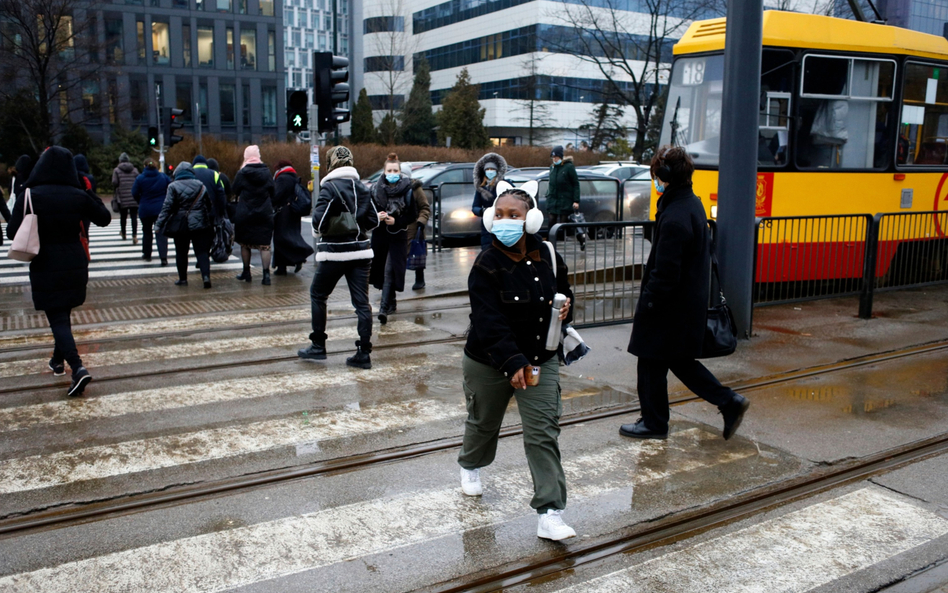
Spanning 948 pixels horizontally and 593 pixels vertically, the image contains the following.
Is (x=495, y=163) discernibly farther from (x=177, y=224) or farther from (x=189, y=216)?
(x=177, y=224)

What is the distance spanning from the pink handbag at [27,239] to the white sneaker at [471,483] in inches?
157

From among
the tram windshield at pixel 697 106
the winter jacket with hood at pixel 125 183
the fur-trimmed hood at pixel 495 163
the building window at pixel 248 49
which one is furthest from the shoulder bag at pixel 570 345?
the building window at pixel 248 49

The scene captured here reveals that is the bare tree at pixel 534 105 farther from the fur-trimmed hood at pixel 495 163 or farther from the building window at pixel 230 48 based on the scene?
the fur-trimmed hood at pixel 495 163

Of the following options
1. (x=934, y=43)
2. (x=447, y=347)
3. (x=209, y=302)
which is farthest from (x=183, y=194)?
(x=934, y=43)

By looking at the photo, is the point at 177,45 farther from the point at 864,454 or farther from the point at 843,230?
the point at 864,454

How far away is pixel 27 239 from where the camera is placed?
6.39 m

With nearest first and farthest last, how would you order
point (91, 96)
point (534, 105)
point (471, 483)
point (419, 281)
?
1. point (471, 483)
2. point (419, 281)
3. point (91, 96)
4. point (534, 105)

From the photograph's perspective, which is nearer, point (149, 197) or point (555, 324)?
point (555, 324)

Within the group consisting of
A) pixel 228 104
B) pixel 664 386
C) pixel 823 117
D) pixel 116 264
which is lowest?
pixel 116 264

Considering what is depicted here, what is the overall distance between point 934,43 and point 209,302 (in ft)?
34.1

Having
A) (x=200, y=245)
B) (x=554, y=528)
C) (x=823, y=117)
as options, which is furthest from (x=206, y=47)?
(x=554, y=528)

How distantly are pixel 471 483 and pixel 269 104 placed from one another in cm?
5435

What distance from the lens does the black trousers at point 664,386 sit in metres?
5.49

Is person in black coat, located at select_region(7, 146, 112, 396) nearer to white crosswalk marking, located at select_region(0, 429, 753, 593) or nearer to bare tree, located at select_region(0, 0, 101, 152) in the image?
white crosswalk marking, located at select_region(0, 429, 753, 593)
